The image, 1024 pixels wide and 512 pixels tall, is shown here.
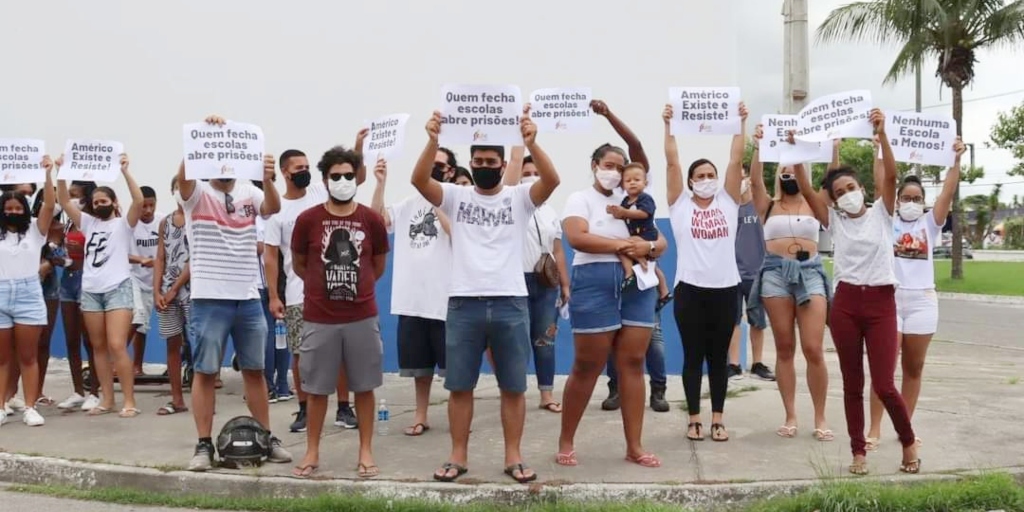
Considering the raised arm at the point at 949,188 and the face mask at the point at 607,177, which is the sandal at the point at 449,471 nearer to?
the face mask at the point at 607,177

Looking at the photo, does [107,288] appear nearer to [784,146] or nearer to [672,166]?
[672,166]

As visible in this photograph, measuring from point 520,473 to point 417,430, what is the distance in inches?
61.2

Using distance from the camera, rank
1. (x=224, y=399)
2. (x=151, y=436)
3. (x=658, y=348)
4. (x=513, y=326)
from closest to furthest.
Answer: (x=513, y=326)
(x=151, y=436)
(x=658, y=348)
(x=224, y=399)

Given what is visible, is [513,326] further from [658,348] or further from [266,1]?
[266,1]

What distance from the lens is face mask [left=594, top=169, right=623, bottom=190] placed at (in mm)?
5641

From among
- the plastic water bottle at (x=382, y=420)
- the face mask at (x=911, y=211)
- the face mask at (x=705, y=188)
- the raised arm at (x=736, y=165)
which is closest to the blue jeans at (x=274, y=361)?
the plastic water bottle at (x=382, y=420)

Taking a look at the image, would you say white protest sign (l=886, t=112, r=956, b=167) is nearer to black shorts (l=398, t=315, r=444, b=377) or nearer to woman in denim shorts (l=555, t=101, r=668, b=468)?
woman in denim shorts (l=555, t=101, r=668, b=468)

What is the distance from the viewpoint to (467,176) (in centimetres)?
682

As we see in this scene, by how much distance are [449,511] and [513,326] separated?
3.54 feet

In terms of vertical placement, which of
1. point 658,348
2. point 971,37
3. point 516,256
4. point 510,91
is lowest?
point 658,348

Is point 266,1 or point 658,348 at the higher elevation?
point 266,1

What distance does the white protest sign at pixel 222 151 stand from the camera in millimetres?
5586

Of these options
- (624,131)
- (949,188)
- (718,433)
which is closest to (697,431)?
(718,433)

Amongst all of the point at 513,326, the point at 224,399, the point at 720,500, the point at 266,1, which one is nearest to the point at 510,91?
the point at 513,326
